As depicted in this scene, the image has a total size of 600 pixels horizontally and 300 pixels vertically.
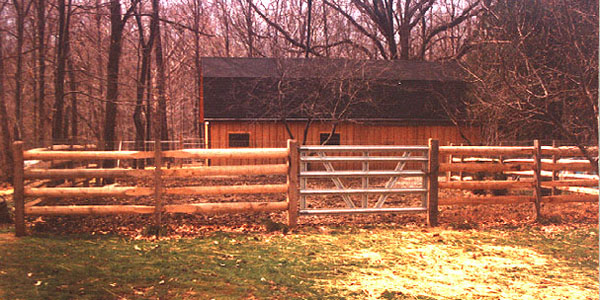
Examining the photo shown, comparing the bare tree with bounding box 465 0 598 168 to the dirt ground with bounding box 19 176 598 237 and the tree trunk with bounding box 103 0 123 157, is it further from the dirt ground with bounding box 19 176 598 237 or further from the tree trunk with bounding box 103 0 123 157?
the tree trunk with bounding box 103 0 123 157

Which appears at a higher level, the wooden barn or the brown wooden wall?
the wooden barn

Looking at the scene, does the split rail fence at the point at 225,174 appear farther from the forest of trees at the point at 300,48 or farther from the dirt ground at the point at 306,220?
the forest of trees at the point at 300,48

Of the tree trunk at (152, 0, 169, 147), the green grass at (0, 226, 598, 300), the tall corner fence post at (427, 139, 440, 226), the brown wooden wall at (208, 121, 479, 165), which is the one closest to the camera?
the green grass at (0, 226, 598, 300)

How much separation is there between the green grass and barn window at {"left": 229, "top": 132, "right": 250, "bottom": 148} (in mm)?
10245

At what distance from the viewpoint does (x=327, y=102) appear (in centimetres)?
1572

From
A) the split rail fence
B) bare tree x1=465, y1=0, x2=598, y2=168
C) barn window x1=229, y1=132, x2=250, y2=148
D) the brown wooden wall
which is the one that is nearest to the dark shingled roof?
the brown wooden wall

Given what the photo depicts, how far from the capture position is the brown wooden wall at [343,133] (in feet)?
54.8

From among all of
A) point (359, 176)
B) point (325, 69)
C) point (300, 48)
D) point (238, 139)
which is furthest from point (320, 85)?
point (359, 176)

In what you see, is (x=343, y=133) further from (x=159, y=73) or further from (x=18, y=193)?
(x=18, y=193)

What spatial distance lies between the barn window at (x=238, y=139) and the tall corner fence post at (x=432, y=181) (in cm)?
1019

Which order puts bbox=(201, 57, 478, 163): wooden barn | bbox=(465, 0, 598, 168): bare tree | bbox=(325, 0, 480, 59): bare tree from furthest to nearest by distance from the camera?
bbox=(325, 0, 480, 59): bare tree < bbox=(201, 57, 478, 163): wooden barn < bbox=(465, 0, 598, 168): bare tree

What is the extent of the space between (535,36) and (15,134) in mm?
15790

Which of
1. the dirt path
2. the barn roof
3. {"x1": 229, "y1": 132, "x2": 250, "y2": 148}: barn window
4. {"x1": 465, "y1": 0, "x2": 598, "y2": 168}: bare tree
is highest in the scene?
the barn roof

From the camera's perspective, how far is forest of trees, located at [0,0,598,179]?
629 cm
